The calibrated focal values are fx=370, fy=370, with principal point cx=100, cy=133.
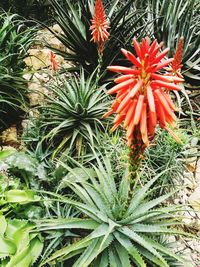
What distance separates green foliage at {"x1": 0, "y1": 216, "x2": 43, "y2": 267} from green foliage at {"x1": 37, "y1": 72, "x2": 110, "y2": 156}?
0.88 meters

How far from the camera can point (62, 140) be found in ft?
11.4

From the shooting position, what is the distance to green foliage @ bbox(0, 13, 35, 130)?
3.75 m

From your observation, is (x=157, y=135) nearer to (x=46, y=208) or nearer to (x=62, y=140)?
(x=62, y=140)

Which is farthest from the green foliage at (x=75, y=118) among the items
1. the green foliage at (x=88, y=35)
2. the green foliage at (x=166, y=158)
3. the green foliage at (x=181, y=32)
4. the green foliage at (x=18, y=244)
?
the green foliage at (x=181, y=32)

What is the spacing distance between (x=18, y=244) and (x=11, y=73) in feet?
6.38

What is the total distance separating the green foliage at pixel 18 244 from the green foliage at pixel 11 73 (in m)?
1.36

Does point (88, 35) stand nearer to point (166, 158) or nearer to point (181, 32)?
point (181, 32)

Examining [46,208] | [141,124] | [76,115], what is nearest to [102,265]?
[46,208]

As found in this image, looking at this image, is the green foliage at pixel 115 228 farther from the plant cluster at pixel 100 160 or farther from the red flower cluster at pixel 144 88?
the red flower cluster at pixel 144 88

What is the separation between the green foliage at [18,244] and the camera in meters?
2.40

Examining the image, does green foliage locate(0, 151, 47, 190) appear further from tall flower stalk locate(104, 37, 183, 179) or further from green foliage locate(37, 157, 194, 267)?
tall flower stalk locate(104, 37, 183, 179)

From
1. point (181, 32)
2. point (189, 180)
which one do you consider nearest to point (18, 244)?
point (189, 180)

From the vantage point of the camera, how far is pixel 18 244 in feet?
8.21

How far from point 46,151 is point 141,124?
178cm
